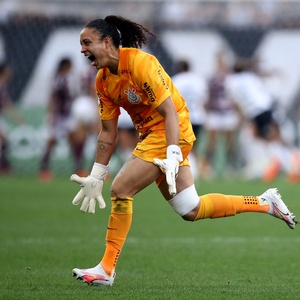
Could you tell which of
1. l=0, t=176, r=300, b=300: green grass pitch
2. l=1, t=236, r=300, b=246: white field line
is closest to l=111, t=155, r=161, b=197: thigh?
l=0, t=176, r=300, b=300: green grass pitch

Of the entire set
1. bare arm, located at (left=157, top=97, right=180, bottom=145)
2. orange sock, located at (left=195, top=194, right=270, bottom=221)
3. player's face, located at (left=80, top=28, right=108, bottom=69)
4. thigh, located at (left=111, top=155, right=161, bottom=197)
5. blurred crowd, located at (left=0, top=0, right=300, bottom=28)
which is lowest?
blurred crowd, located at (left=0, top=0, right=300, bottom=28)

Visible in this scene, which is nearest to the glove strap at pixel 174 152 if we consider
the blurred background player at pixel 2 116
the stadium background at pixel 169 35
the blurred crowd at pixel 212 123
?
the blurred crowd at pixel 212 123

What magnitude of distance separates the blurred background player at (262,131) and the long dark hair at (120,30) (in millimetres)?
11643

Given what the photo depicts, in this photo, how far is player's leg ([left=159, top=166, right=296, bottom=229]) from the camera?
7301 mm

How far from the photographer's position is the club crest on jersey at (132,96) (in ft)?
23.5

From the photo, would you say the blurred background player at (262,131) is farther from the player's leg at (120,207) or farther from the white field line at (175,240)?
the player's leg at (120,207)

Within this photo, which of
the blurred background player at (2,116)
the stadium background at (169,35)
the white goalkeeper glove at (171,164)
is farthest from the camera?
the stadium background at (169,35)

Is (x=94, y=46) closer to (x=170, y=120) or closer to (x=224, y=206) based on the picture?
(x=170, y=120)

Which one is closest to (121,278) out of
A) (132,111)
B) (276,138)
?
(132,111)

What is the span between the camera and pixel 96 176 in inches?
298

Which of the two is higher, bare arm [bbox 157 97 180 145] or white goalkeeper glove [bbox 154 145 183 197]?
bare arm [bbox 157 97 180 145]

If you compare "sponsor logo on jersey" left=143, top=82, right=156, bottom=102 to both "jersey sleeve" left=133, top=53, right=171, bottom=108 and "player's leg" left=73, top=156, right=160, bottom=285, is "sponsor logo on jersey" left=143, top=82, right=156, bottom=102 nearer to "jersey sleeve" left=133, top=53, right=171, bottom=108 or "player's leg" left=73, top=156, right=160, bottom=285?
"jersey sleeve" left=133, top=53, right=171, bottom=108

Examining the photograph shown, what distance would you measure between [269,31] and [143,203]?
9.74m

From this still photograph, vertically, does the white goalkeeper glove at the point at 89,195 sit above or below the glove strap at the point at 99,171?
below
